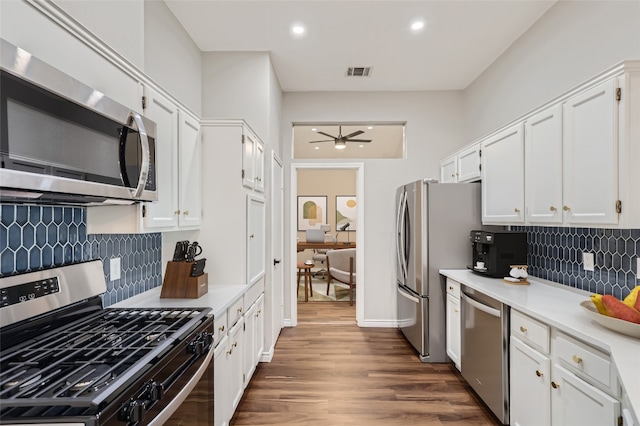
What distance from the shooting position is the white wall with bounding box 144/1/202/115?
236 centimetres

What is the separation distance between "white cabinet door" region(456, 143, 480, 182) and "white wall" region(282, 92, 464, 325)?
0.77 m

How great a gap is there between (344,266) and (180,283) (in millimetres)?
3596

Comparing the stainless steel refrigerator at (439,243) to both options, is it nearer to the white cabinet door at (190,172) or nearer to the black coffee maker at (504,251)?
the black coffee maker at (504,251)

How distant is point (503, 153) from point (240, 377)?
108 inches

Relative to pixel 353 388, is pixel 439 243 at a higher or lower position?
higher

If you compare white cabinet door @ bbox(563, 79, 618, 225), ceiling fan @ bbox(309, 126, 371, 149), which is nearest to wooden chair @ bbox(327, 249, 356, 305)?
ceiling fan @ bbox(309, 126, 371, 149)

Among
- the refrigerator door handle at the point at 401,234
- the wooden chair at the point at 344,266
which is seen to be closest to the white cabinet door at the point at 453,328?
the refrigerator door handle at the point at 401,234

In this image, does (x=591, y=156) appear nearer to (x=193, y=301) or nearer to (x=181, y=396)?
(x=181, y=396)

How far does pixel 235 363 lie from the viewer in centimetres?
221

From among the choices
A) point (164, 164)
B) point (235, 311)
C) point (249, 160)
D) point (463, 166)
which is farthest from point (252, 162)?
point (463, 166)

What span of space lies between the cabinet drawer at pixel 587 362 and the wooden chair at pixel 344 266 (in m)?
3.68

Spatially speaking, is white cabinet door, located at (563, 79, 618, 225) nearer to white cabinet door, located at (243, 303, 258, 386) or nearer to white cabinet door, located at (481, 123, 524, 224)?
white cabinet door, located at (481, 123, 524, 224)

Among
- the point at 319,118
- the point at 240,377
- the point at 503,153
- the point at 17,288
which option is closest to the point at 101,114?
the point at 17,288

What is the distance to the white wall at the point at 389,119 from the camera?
4.35 m
